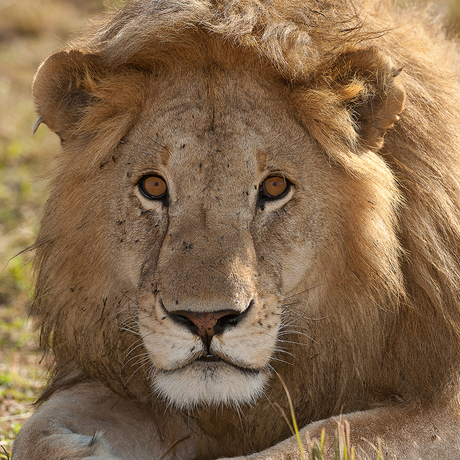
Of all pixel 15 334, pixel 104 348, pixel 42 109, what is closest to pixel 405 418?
pixel 104 348

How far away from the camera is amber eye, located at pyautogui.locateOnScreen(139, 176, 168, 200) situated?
118 inches

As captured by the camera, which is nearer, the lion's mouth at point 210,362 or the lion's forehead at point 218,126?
the lion's mouth at point 210,362

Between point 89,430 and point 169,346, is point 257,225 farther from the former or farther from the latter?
point 89,430

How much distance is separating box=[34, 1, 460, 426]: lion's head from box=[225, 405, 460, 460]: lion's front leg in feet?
A: 0.45

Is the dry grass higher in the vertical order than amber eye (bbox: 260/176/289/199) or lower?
lower

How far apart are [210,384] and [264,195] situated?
78 cm

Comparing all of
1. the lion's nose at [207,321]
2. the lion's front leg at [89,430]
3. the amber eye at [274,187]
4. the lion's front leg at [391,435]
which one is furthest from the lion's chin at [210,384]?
the amber eye at [274,187]

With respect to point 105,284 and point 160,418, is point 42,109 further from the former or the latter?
point 160,418

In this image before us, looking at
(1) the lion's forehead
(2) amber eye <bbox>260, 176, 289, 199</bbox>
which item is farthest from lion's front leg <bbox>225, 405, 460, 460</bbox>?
(1) the lion's forehead

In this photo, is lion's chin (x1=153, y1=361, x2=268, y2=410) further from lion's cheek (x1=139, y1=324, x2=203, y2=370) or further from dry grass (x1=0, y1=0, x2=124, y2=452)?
dry grass (x1=0, y1=0, x2=124, y2=452)

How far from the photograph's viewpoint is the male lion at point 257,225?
112 inches

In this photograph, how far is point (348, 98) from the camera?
9.70 feet

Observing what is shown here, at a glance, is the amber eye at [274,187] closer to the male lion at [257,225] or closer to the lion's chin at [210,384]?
the male lion at [257,225]

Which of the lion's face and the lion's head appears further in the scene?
the lion's head
